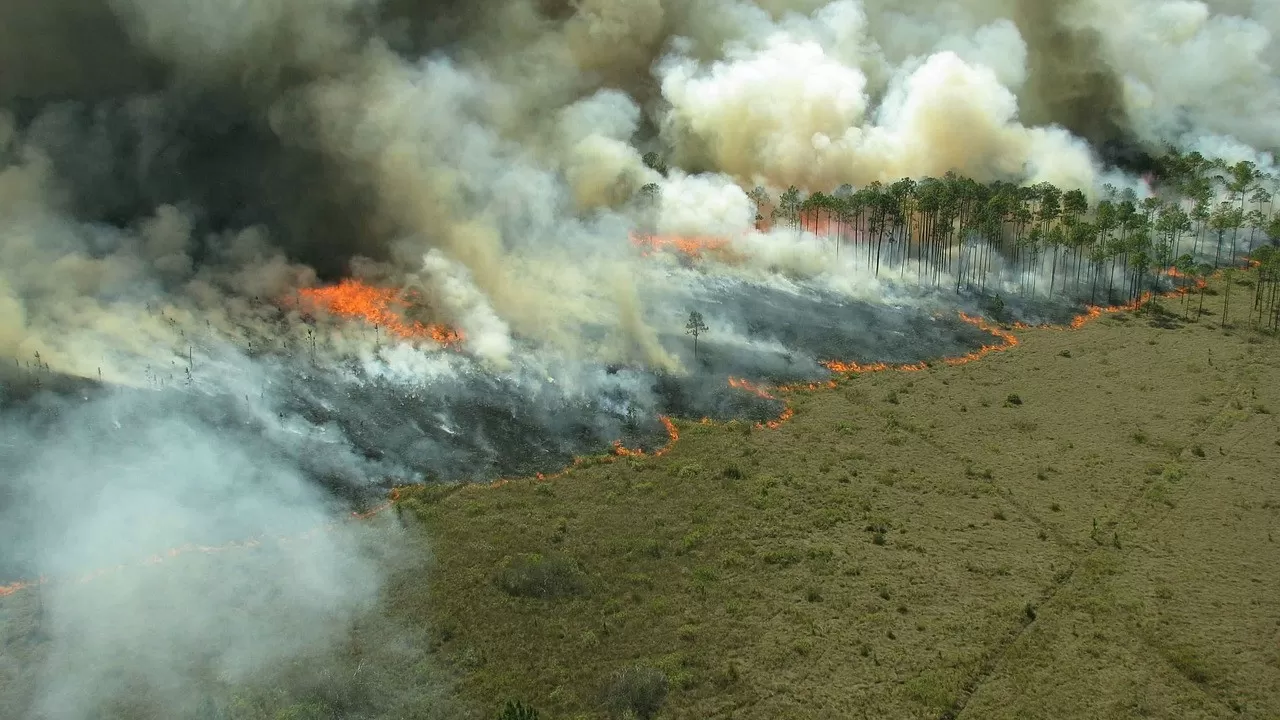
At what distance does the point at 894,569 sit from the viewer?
4584 centimetres

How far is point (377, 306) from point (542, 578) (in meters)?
→ 42.2

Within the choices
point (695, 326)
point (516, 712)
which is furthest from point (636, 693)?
point (695, 326)

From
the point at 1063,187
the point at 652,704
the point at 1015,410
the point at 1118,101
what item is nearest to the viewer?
the point at 652,704

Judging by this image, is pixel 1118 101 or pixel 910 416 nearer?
pixel 910 416

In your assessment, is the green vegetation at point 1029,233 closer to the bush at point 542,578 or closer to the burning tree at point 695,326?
the burning tree at point 695,326

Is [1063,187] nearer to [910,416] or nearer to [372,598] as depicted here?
[910,416]

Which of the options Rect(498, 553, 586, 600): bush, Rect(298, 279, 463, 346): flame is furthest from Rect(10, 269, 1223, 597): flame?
Rect(498, 553, 586, 600): bush

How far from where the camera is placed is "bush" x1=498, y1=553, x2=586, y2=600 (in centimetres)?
4331

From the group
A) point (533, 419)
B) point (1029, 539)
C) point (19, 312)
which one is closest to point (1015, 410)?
point (1029, 539)

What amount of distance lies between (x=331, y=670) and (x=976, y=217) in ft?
303

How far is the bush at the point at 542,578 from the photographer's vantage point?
43312 millimetres

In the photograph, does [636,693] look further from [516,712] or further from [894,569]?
[894,569]

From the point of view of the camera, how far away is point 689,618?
136ft

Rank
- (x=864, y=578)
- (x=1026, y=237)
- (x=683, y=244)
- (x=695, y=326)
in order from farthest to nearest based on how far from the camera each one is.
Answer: (x=1026, y=237) → (x=683, y=244) → (x=695, y=326) → (x=864, y=578)
